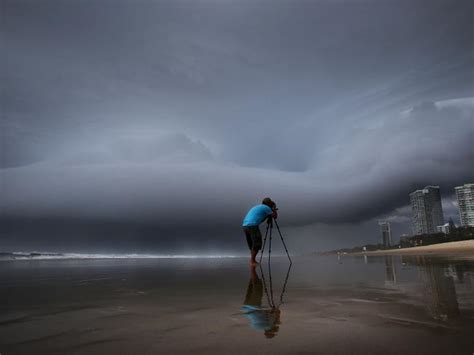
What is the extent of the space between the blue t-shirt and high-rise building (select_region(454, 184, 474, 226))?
17379cm

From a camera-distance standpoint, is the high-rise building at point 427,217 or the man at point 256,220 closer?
the man at point 256,220

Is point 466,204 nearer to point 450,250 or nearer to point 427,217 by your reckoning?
point 427,217

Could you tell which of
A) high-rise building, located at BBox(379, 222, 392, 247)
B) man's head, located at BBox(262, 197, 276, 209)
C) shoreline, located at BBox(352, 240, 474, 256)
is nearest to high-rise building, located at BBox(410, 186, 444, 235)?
high-rise building, located at BBox(379, 222, 392, 247)

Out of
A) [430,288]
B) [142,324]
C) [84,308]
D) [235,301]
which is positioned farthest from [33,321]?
[430,288]

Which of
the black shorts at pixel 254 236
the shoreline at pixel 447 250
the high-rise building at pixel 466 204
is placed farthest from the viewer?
the high-rise building at pixel 466 204

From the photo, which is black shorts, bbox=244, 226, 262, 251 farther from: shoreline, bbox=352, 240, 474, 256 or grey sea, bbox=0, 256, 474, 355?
shoreline, bbox=352, 240, 474, 256

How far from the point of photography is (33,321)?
10.4 feet

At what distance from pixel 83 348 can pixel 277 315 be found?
1.88 metres

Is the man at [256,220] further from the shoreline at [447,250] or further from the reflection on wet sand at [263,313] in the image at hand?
the shoreline at [447,250]

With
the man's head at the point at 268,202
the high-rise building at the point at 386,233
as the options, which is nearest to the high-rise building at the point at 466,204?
the high-rise building at the point at 386,233

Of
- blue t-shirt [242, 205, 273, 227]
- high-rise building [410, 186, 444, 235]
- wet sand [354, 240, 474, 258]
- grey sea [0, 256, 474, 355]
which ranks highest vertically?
high-rise building [410, 186, 444, 235]

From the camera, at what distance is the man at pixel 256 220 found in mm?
11250

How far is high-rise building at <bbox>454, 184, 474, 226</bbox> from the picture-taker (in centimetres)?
14550

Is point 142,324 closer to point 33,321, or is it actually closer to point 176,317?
point 176,317
